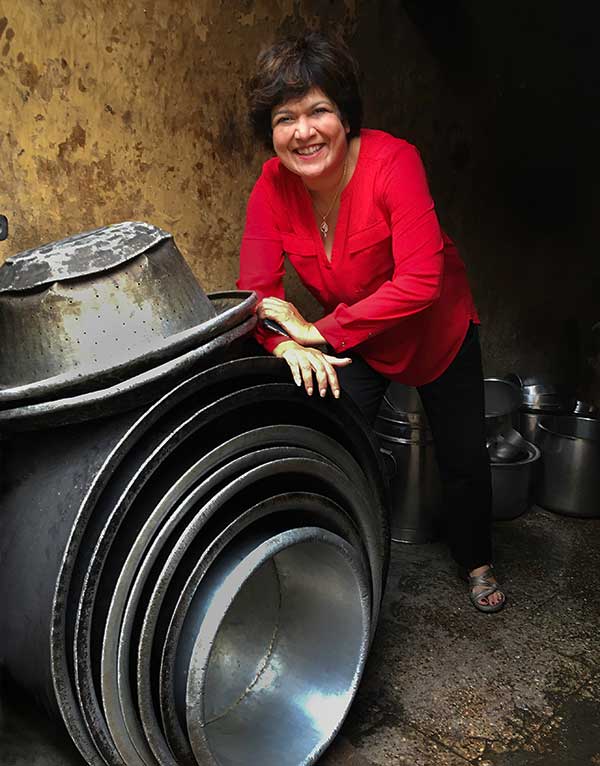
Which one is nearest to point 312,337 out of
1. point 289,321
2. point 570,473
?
point 289,321

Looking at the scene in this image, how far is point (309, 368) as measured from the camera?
2014 mm

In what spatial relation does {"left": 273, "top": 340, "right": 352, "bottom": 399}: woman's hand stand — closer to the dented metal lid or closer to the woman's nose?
the dented metal lid

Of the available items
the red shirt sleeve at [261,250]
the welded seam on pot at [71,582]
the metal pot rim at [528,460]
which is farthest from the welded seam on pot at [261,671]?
the metal pot rim at [528,460]

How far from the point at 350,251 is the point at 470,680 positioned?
56.6 inches

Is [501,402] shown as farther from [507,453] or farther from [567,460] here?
[567,460]

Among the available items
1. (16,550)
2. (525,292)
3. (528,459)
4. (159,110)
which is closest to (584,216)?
(525,292)

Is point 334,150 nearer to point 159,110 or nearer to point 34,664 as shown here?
point 159,110

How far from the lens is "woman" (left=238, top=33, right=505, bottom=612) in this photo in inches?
84.4

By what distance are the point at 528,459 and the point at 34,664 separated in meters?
2.66

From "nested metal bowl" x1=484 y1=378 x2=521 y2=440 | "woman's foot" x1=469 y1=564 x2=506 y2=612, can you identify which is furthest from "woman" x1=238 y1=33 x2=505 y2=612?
"nested metal bowl" x1=484 y1=378 x2=521 y2=440

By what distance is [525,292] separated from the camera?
15.8 feet

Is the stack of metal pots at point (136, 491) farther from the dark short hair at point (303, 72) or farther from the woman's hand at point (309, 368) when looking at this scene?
the dark short hair at point (303, 72)

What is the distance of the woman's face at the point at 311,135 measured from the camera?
2.15 metres

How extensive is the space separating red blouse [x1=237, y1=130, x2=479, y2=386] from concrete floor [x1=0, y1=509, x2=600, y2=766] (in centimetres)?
93
